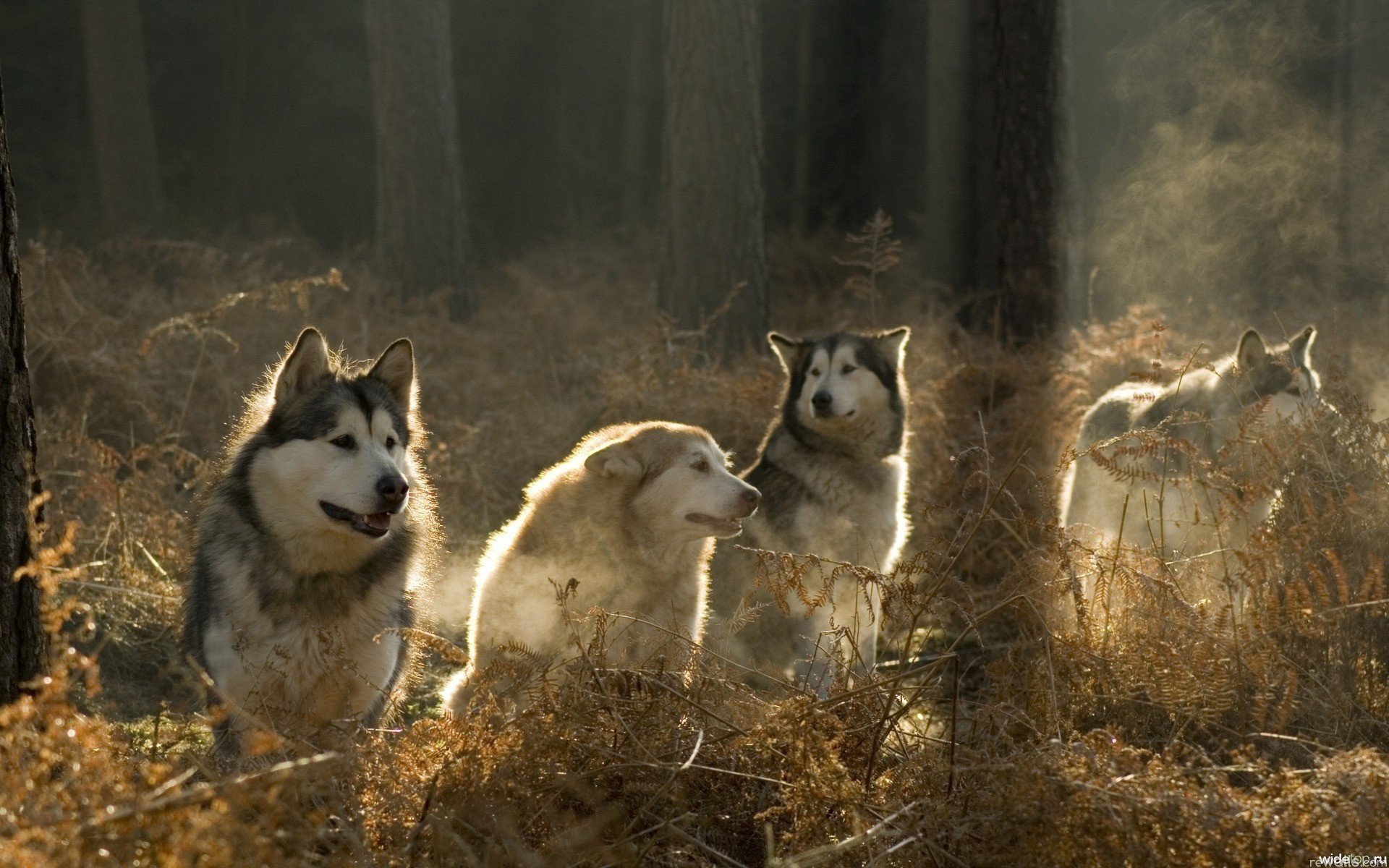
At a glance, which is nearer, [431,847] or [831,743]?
[431,847]

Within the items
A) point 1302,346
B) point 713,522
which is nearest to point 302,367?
point 713,522

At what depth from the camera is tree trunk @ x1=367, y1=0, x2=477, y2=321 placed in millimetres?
16359

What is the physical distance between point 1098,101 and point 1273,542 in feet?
71.9

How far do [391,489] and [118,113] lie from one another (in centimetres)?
1944

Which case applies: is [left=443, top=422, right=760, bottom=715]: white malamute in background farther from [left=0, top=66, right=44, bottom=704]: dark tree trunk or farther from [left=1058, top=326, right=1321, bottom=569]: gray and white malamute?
[left=1058, top=326, right=1321, bottom=569]: gray and white malamute

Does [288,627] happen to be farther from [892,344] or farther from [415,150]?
[415,150]

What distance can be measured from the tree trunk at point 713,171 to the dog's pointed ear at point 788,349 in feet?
17.1

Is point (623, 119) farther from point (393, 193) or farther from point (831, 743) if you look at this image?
point (831, 743)

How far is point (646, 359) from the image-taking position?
10.7 metres

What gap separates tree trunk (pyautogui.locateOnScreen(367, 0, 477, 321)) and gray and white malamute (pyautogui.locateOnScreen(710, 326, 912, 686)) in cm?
949

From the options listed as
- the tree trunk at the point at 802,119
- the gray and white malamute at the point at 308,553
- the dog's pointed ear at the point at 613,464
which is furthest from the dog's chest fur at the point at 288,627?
the tree trunk at the point at 802,119

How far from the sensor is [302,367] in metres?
5.32

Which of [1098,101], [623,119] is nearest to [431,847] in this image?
[1098,101]

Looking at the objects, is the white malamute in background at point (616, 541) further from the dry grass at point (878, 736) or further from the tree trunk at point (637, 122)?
the tree trunk at point (637, 122)
